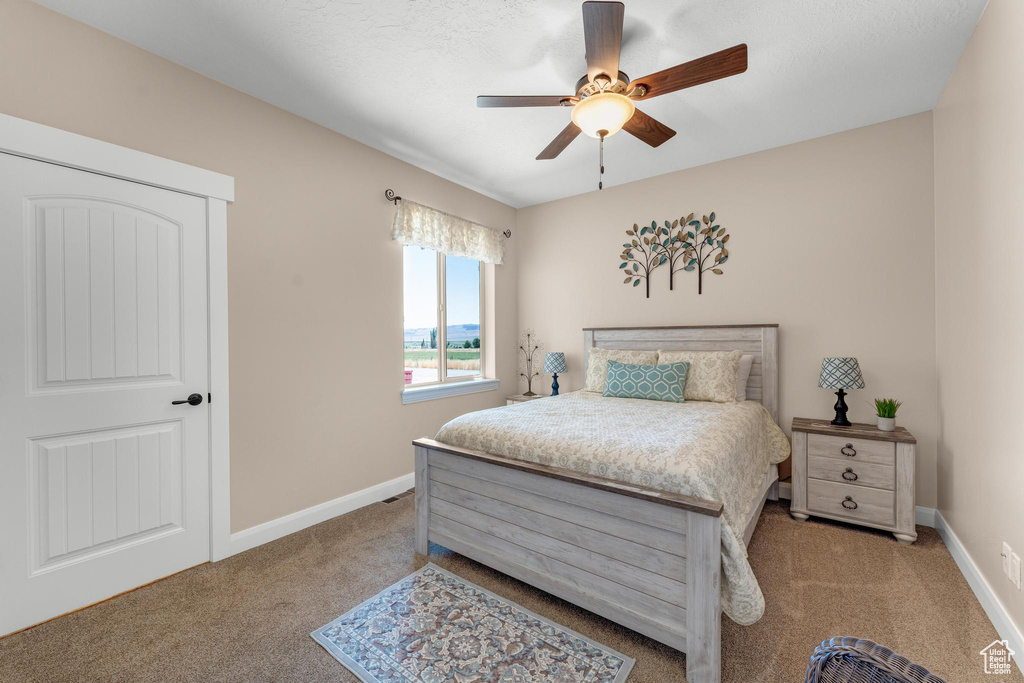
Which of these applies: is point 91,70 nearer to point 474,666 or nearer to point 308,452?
point 308,452

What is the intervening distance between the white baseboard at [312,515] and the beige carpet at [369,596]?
0.08 metres

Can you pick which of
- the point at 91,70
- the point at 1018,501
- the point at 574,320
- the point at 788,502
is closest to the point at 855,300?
the point at 788,502

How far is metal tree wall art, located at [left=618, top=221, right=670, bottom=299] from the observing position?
3799 mm

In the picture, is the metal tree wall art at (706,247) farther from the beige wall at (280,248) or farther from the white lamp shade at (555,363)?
the beige wall at (280,248)

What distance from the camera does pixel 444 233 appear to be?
375cm

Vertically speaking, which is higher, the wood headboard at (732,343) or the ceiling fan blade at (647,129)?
the ceiling fan blade at (647,129)

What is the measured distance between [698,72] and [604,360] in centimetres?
222

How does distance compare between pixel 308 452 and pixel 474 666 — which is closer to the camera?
pixel 474 666

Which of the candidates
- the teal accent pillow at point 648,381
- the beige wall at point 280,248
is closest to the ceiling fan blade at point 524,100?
the beige wall at point 280,248

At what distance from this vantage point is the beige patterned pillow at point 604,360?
347 cm

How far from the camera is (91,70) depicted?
1.98 meters

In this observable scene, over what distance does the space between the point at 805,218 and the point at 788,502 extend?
2082mm

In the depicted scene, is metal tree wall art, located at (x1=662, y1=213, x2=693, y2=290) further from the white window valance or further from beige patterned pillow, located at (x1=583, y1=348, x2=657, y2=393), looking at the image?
the white window valance

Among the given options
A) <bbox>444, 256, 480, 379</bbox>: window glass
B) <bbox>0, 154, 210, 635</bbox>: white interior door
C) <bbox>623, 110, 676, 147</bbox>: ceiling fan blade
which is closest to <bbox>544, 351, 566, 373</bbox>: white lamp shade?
<bbox>444, 256, 480, 379</bbox>: window glass
